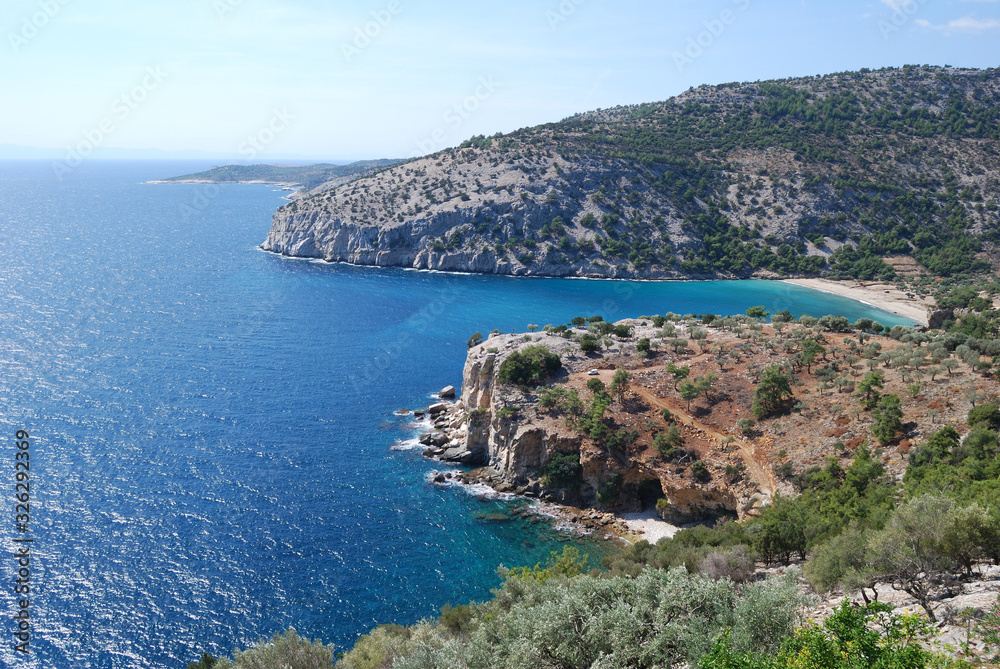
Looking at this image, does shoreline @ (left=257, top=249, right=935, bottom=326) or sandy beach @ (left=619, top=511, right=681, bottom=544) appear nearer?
sandy beach @ (left=619, top=511, right=681, bottom=544)

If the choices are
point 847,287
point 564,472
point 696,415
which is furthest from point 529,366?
point 847,287

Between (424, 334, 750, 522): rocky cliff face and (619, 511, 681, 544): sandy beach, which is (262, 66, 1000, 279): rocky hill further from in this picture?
(619, 511, 681, 544): sandy beach

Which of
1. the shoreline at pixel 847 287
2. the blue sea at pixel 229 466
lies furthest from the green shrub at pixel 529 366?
the shoreline at pixel 847 287

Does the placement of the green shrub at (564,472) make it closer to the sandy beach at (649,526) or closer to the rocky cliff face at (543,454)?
the rocky cliff face at (543,454)

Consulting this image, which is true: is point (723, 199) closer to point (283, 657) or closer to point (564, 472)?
point (564, 472)

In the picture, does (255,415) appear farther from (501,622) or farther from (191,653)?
(501,622)

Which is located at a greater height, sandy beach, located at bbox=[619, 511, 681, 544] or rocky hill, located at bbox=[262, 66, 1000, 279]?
rocky hill, located at bbox=[262, 66, 1000, 279]

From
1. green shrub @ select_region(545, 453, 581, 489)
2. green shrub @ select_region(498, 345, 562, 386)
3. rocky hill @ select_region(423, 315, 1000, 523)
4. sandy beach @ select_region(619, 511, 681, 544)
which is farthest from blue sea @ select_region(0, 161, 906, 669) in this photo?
→ green shrub @ select_region(498, 345, 562, 386)
